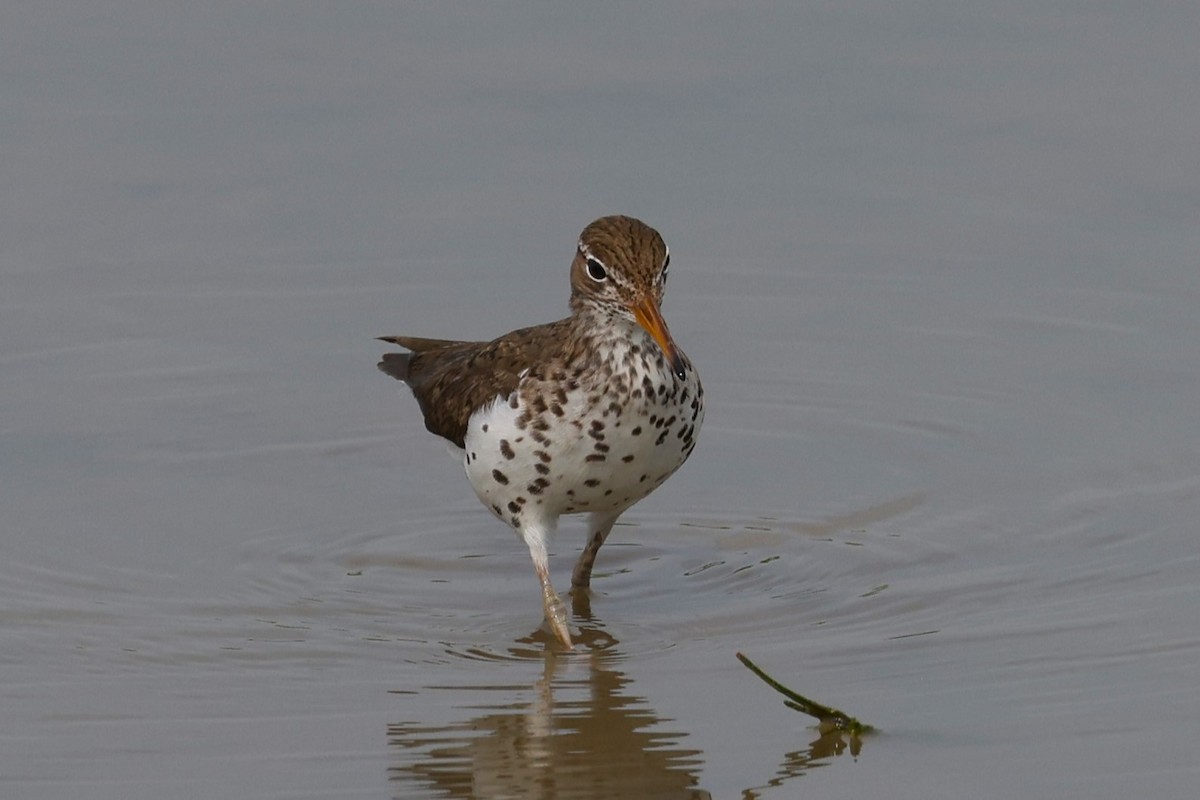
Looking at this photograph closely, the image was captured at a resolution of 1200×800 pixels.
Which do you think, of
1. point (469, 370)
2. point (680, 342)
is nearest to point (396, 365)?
point (469, 370)

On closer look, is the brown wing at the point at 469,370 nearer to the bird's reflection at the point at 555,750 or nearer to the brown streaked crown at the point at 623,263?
the brown streaked crown at the point at 623,263

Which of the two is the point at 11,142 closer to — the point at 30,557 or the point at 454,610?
the point at 30,557

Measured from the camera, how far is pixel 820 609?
32.2 feet

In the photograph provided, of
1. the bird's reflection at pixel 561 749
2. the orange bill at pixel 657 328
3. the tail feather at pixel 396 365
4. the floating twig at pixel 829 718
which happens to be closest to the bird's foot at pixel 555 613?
the bird's reflection at pixel 561 749

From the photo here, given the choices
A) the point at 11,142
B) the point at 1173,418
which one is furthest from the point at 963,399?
the point at 11,142

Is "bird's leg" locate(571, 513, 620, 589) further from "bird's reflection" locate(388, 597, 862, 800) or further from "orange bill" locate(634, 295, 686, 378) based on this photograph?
"bird's reflection" locate(388, 597, 862, 800)

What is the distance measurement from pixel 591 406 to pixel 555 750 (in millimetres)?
1741

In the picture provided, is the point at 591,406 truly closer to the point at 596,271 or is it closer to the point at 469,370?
the point at 596,271

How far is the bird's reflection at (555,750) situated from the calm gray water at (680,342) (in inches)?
0.9

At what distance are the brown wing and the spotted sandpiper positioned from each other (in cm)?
1

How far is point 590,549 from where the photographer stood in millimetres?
10484

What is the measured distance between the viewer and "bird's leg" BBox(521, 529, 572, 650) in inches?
378

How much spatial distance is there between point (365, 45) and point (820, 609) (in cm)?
771

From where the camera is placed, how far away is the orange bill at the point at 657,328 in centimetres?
924
